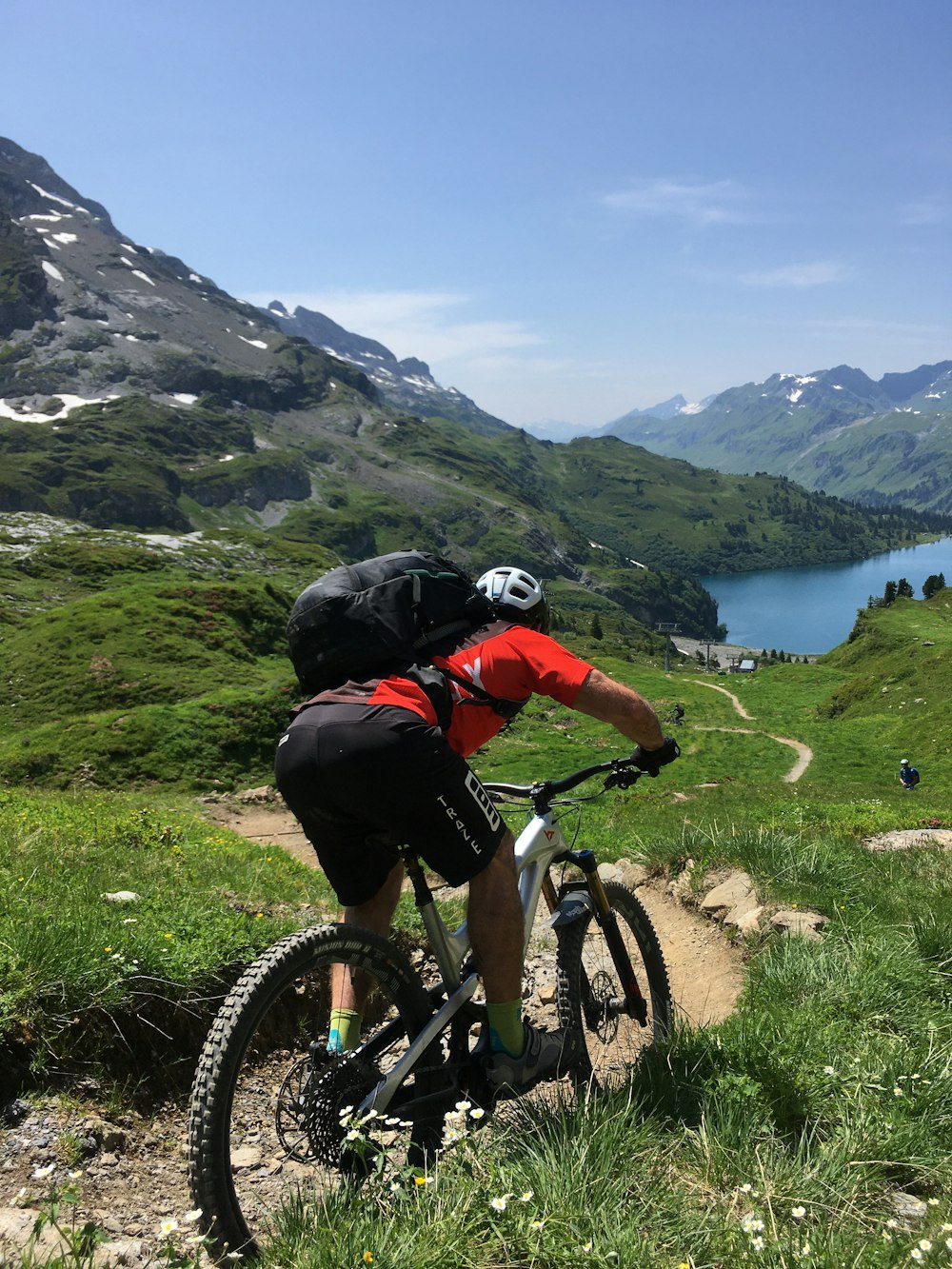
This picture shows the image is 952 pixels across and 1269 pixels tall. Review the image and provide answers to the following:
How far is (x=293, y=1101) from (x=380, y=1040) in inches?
18.5

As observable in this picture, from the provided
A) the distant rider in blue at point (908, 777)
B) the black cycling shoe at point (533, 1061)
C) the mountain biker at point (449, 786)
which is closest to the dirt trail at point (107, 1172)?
the mountain biker at point (449, 786)

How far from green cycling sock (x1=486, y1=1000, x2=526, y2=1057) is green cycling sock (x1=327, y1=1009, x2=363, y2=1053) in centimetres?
69

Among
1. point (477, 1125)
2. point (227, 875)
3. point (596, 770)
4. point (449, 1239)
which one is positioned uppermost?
point (596, 770)

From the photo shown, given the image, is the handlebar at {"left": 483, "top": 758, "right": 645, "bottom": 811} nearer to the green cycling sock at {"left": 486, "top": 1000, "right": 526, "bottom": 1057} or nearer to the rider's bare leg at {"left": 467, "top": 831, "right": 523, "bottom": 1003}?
the rider's bare leg at {"left": 467, "top": 831, "right": 523, "bottom": 1003}

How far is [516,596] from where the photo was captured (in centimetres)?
469

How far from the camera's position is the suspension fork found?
17.2ft

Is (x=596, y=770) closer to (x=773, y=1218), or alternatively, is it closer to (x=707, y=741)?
(x=773, y=1218)

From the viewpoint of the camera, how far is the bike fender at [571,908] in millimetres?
4965

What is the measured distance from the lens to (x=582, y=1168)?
320cm

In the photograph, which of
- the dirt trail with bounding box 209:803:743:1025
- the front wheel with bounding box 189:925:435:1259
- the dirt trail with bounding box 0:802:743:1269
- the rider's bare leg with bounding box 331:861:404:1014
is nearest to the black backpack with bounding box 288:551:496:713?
the rider's bare leg with bounding box 331:861:404:1014

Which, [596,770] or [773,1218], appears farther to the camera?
[596,770]

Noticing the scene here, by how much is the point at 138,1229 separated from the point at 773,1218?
2.70 metres

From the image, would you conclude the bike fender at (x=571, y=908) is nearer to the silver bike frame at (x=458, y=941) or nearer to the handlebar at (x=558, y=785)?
the silver bike frame at (x=458, y=941)

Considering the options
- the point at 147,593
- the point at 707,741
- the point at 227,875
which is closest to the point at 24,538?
the point at 147,593
